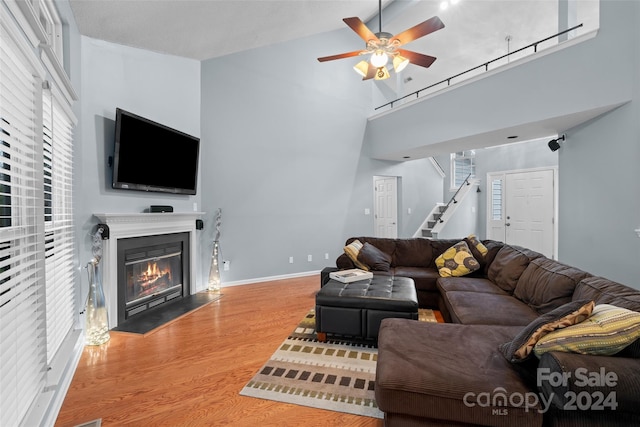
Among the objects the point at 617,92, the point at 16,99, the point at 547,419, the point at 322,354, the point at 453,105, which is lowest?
the point at 322,354

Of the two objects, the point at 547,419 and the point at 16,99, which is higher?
the point at 16,99

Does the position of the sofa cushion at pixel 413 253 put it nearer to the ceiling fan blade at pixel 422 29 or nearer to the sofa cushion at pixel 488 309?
the sofa cushion at pixel 488 309

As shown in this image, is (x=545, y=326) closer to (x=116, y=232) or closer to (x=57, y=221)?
(x=57, y=221)

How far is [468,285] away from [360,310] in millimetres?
1285

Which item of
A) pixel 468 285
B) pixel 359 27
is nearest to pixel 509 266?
pixel 468 285

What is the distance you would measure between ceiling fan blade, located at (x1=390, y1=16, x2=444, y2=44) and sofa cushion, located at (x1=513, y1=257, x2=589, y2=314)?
228cm

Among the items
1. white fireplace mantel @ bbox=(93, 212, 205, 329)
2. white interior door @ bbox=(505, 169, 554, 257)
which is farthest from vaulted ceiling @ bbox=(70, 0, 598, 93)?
white interior door @ bbox=(505, 169, 554, 257)

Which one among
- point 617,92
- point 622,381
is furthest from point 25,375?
point 617,92

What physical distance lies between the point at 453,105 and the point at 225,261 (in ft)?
14.1

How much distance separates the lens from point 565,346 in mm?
1405

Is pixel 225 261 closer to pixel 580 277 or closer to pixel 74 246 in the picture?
pixel 74 246

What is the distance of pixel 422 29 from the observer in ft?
9.90

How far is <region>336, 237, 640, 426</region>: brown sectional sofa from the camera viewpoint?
4.24 feet

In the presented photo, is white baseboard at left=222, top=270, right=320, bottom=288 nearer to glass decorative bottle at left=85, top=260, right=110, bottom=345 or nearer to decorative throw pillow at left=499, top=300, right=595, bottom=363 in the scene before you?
glass decorative bottle at left=85, top=260, right=110, bottom=345
